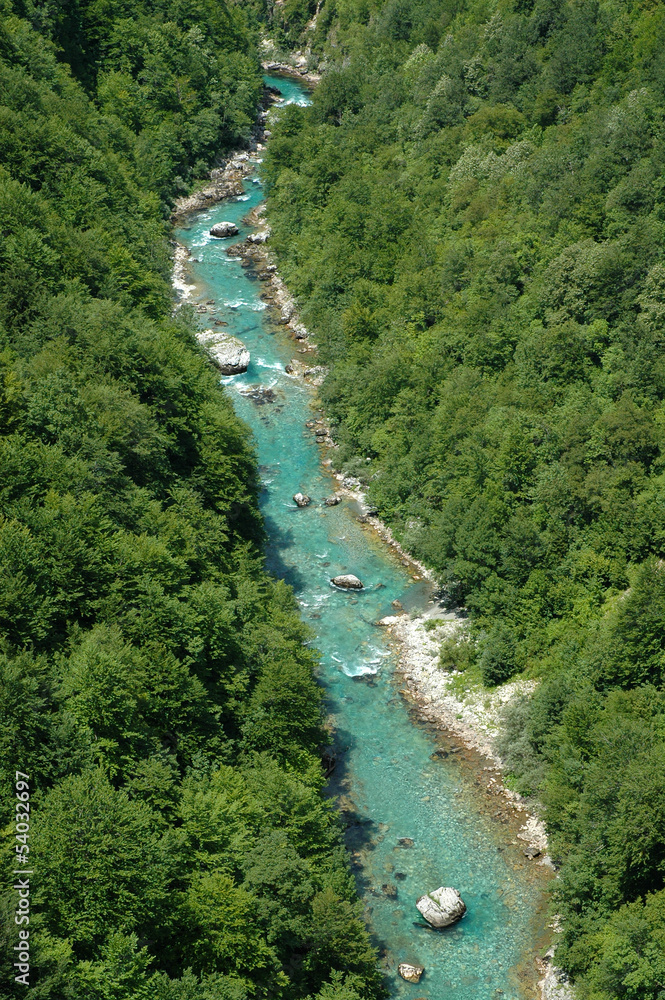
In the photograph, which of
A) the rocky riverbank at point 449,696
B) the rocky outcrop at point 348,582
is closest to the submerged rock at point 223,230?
the rocky riverbank at point 449,696

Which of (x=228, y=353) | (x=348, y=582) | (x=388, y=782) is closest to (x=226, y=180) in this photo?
(x=228, y=353)

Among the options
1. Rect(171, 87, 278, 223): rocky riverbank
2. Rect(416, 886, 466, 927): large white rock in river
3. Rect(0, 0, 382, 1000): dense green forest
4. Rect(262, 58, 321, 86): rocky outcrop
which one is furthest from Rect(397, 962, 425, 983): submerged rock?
Rect(262, 58, 321, 86): rocky outcrop

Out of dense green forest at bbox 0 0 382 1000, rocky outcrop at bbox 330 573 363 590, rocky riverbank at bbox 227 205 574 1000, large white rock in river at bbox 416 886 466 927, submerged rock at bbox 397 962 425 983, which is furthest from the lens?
rocky outcrop at bbox 330 573 363 590

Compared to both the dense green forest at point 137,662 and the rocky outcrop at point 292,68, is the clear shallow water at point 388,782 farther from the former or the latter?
the rocky outcrop at point 292,68

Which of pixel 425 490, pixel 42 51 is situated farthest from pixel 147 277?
pixel 42 51

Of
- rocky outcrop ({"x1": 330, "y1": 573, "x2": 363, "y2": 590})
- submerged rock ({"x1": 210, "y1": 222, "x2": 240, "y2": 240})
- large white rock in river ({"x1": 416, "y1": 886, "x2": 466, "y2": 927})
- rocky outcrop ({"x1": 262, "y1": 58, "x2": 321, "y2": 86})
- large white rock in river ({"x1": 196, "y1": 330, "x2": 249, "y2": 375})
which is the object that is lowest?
large white rock in river ({"x1": 416, "y1": 886, "x2": 466, "y2": 927})

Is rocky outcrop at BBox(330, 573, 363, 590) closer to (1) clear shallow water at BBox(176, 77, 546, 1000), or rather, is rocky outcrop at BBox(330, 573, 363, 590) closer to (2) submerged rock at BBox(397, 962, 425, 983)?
(1) clear shallow water at BBox(176, 77, 546, 1000)
